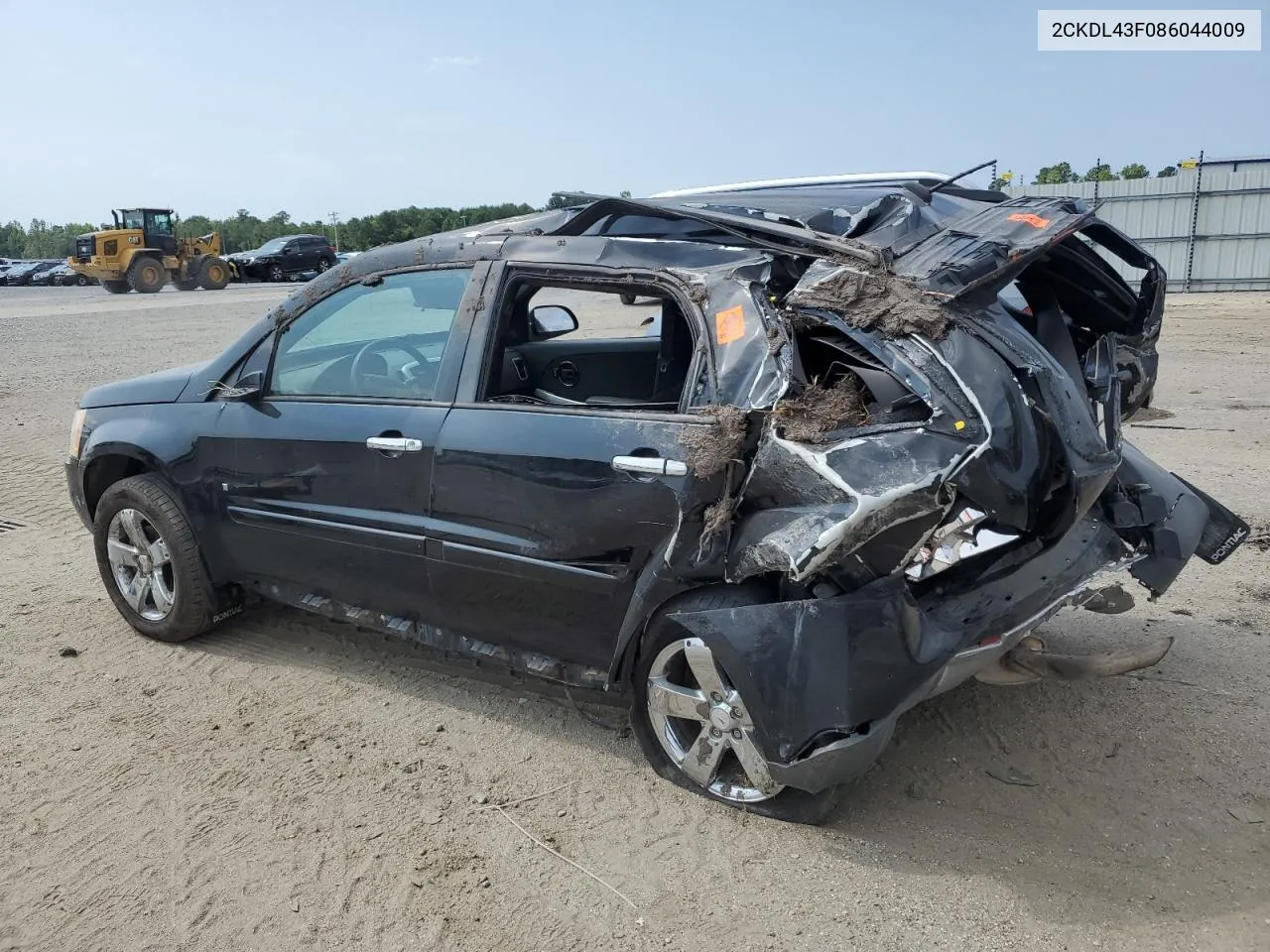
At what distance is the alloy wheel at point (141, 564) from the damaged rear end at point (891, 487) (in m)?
2.73

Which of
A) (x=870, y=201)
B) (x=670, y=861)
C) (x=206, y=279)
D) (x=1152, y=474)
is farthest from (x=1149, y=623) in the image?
(x=206, y=279)

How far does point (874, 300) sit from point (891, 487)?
593mm

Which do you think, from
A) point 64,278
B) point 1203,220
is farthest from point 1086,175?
point 64,278

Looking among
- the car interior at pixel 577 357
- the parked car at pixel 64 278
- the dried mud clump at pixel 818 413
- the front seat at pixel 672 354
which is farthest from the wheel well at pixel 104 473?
the parked car at pixel 64 278

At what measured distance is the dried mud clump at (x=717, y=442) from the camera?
9.50 ft

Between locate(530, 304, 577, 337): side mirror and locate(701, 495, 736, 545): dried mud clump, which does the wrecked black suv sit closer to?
locate(701, 495, 736, 545): dried mud clump

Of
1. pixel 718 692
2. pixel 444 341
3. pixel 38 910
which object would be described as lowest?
pixel 38 910

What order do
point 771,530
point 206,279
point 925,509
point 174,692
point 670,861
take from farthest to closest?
1. point 206,279
2. point 174,692
3. point 670,861
4. point 771,530
5. point 925,509

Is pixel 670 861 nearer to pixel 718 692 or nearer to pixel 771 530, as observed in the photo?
pixel 718 692

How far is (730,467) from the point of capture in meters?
2.90

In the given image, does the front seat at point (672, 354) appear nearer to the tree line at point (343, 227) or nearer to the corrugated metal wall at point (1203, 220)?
the tree line at point (343, 227)

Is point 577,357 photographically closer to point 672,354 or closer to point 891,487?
point 672,354

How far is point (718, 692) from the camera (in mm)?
3020

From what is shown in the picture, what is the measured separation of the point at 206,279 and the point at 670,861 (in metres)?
34.2
